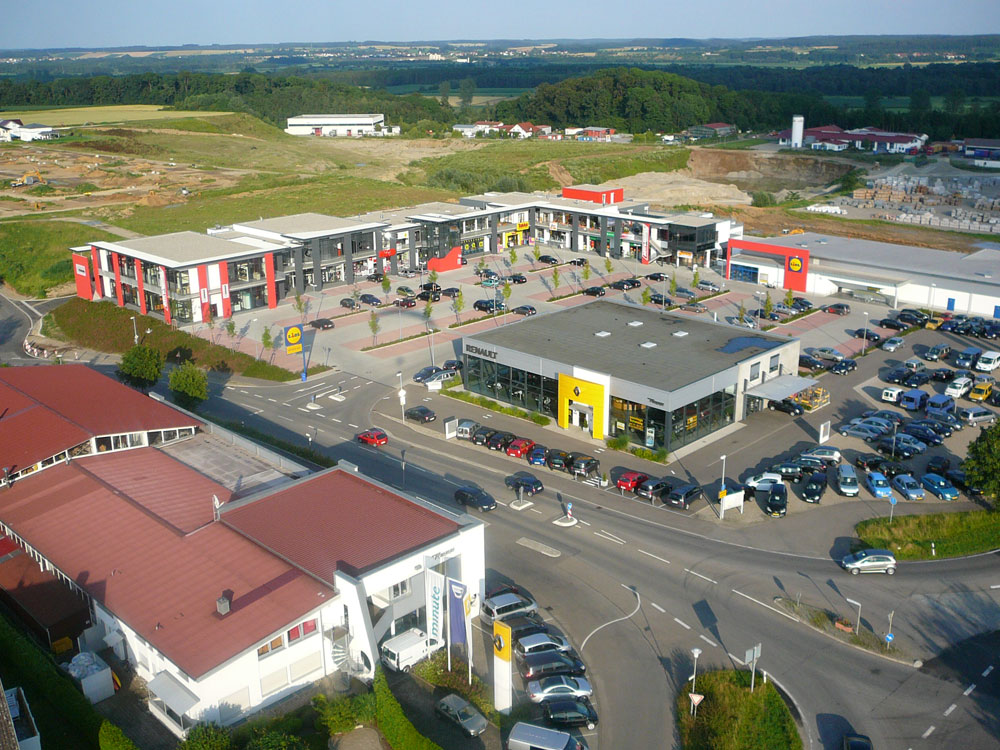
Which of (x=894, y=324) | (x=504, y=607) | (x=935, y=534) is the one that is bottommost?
(x=935, y=534)

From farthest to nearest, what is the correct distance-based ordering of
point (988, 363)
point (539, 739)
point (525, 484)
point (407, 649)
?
point (988, 363), point (525, 484), point (407, 649), point (539, 739)

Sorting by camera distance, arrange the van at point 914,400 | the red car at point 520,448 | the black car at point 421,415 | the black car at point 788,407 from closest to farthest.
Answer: the red car at point 520,448 < the black car at point 421,415 < the black car at point 788,407 < the van at point 914,400

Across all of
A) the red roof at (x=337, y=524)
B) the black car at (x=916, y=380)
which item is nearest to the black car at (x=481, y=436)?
the red roof at (x=337, y=524)

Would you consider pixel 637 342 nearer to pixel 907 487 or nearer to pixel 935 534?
pixel 907 487

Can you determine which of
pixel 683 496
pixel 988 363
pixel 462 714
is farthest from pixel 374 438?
pixel 988 363

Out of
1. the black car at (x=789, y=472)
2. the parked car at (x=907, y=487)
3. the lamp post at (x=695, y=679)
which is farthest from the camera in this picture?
the black car at (x=789, y=472)

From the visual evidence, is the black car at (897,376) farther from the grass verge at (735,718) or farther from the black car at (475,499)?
the grass verge at (735,718)

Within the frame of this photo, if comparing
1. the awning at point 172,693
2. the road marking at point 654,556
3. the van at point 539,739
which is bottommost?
the road marking at point 654,556
